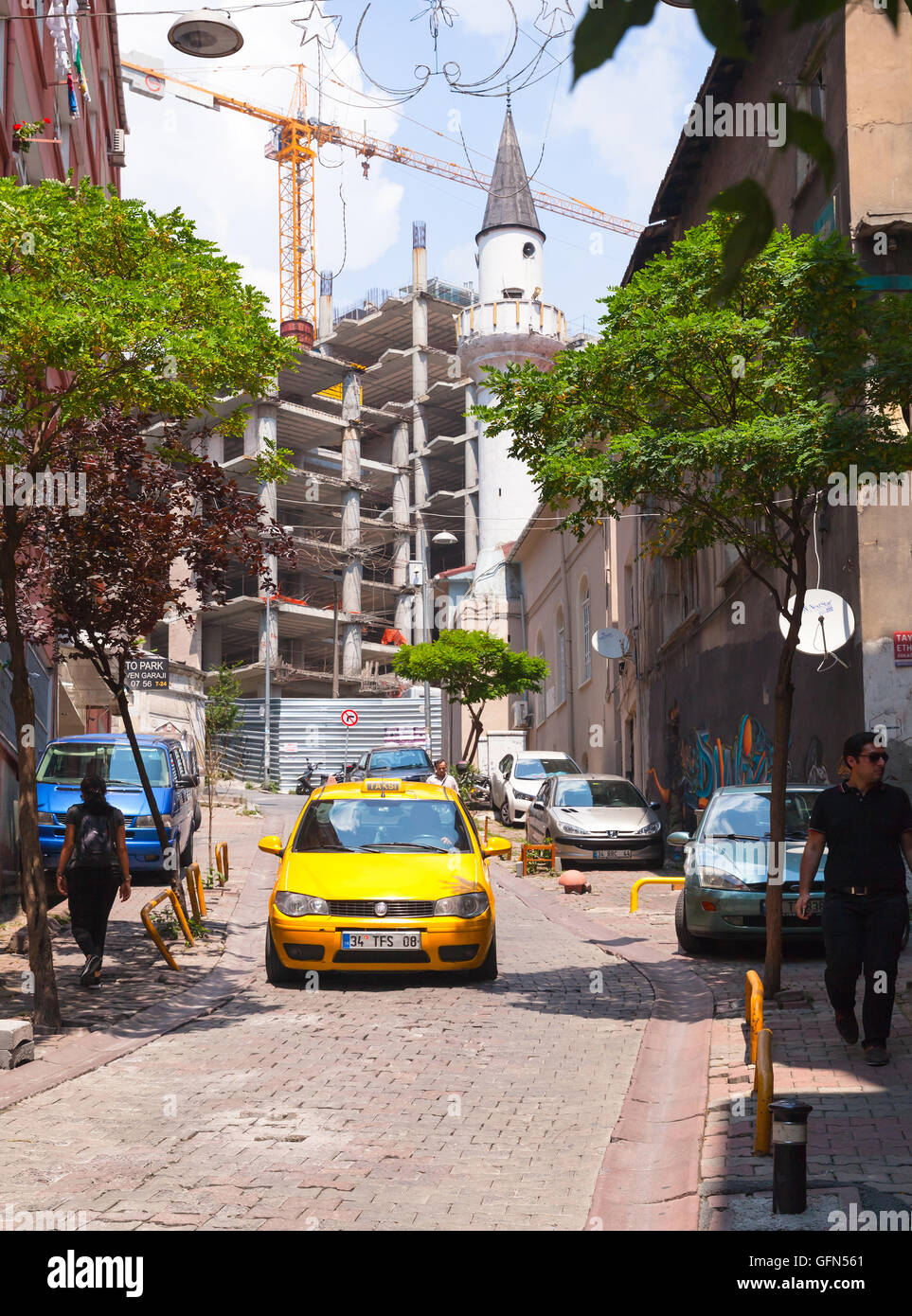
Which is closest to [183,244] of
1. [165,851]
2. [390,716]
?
[165,851]

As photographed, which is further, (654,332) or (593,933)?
(593,933)

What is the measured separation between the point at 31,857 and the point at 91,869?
182 cm

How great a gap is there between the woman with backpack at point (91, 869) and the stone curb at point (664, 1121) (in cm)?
438

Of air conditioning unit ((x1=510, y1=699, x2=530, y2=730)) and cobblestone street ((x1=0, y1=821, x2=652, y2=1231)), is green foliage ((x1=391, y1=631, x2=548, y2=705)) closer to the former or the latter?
air conditioning unit ((x1=510, y1=699, x2=530, y2=730))

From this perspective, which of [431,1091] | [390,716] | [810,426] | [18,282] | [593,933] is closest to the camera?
[431,1091]

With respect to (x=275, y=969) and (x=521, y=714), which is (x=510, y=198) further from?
(x=275, y=969)

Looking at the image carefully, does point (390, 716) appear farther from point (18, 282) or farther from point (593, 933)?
point (18, 282)

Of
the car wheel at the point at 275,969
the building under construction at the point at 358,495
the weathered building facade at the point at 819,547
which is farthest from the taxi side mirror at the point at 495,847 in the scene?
the building under construction at the point at 358,495

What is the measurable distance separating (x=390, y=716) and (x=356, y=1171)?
56.7 metres

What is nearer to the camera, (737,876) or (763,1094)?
(763,1094)

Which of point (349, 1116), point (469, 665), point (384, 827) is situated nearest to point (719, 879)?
point (384, 827)

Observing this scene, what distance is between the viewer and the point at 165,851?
1516cm

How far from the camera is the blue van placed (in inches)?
682

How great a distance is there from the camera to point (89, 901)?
10.8 m
